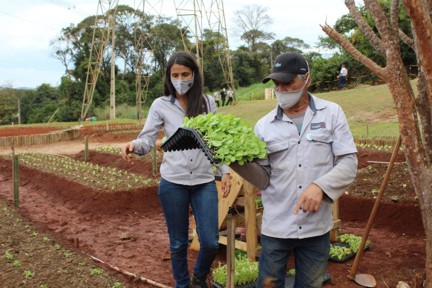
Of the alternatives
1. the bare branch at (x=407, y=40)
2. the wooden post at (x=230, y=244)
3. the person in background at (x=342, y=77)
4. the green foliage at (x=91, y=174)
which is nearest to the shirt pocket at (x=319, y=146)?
the wooden post at (x=230, y=244)

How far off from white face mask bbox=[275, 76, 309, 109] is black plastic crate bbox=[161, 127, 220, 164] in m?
0.51

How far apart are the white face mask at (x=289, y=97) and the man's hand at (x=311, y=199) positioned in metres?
0.52

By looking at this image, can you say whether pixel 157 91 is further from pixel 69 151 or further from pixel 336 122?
pixel 336 122

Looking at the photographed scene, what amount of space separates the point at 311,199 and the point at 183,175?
145cm

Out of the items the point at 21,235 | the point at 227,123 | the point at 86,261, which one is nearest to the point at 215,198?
the point at 227,123

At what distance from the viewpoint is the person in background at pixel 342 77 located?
2864 centimetres

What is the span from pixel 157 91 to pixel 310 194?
3677cm

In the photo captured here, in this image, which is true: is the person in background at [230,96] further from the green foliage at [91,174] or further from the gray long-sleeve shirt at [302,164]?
the gray long-sleeve shirt at [302,164]

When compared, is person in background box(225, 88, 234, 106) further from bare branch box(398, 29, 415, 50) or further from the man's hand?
the man's hand

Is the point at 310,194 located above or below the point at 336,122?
below

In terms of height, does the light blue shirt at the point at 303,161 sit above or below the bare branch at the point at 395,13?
below

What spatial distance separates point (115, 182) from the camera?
9031 mm

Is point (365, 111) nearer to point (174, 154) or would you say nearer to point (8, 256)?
point (8, 256)

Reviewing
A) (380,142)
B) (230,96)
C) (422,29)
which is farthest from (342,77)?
(422,29)
